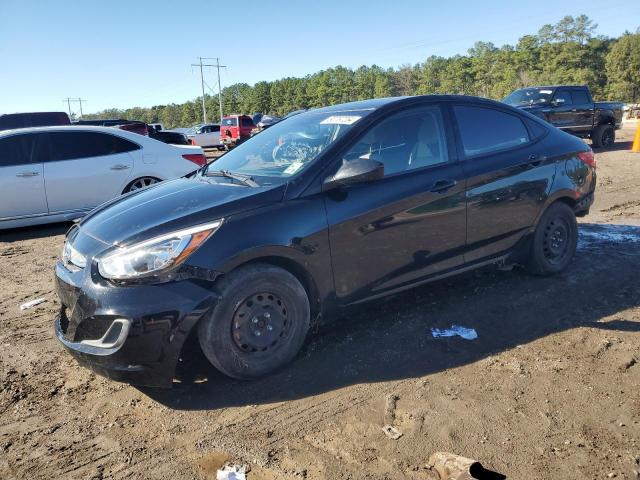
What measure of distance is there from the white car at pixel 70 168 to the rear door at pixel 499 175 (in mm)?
5376

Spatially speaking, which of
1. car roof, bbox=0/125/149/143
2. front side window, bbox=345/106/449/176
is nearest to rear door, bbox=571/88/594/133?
car roof, bbox=0/125/149/143

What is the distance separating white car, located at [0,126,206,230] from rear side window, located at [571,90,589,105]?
44.2 ft

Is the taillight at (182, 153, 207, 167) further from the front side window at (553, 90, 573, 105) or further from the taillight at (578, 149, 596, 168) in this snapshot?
the front side window at (553, 90, 573, 105)

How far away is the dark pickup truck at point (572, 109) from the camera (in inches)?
626

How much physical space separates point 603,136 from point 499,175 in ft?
53.6

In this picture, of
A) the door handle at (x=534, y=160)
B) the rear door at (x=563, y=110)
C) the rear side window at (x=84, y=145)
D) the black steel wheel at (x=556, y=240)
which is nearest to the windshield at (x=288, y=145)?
the door handle at (x=534, y=160)

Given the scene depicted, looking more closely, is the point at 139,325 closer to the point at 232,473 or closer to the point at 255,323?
the point at 255,323

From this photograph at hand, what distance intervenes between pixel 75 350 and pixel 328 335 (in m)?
1.72

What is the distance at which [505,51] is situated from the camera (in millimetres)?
65625

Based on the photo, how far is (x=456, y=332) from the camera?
3873 mm

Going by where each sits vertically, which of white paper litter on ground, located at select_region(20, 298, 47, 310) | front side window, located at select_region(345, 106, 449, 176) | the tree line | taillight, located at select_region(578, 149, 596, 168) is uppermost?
the tree line

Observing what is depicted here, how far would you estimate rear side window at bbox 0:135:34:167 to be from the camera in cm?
757

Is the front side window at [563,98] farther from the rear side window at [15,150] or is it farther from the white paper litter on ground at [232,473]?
the white paper litter on ground at [232,473]

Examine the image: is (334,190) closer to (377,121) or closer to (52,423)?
(377,121)
